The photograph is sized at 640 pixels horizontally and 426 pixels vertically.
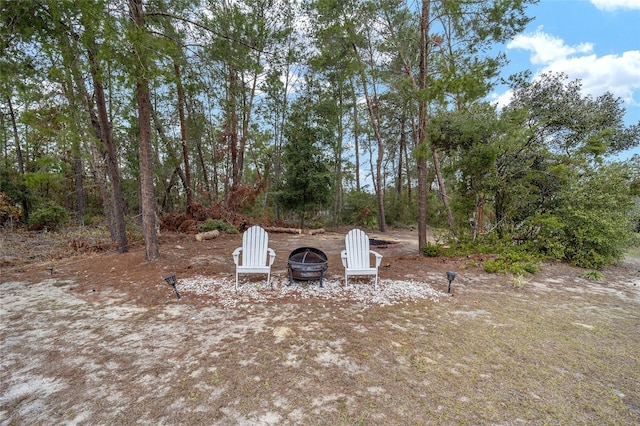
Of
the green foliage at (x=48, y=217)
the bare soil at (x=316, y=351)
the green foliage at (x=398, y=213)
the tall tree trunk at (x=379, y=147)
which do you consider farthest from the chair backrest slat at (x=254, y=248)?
the green foliage at (x=398, y=213)

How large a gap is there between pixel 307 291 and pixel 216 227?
20.3ft

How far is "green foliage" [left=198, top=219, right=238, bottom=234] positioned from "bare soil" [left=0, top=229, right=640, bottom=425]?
459 centimetres

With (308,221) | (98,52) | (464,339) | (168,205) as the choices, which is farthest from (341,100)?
(464,339)

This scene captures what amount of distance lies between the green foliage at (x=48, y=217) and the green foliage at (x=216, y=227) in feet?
18.0

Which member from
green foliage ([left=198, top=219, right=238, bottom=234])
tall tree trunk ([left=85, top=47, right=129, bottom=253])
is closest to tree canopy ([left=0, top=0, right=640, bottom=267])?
tall tree trunk ([left=85, top=47, right=129, bottom=253])

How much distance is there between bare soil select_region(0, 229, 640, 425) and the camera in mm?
1633

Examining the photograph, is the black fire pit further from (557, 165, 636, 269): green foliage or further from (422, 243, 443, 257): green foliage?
(557, 165, 636, 269): green foliage

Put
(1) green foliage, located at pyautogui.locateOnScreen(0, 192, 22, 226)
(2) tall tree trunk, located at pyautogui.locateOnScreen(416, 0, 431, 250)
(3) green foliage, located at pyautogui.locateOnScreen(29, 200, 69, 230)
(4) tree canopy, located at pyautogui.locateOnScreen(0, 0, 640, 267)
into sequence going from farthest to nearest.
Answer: (3) green foliage, located at pyautogui.locateOnScreen(29, 200, 69, 230) < (1) green foliage, located at pyautogui.locateOnScreen(0, 192, 22, 226) < (2) tall tree trunk, located at pyautogui.locateOnScreen(416, 0, 431, 250) < (4) tree canopy, located at pyautogui.locateOnScreen(0, 0, 640, 267)

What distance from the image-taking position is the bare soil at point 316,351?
5.36 ft

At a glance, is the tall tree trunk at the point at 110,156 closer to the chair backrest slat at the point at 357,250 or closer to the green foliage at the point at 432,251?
the chair backrest slat at the point at 357,250

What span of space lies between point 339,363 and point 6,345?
278 cm

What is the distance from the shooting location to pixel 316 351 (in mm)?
2258

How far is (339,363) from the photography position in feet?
6.87

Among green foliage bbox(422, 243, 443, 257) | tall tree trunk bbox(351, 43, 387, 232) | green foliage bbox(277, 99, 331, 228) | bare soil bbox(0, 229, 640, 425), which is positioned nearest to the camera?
bare soil bbox(0, 229, 640, 425)
